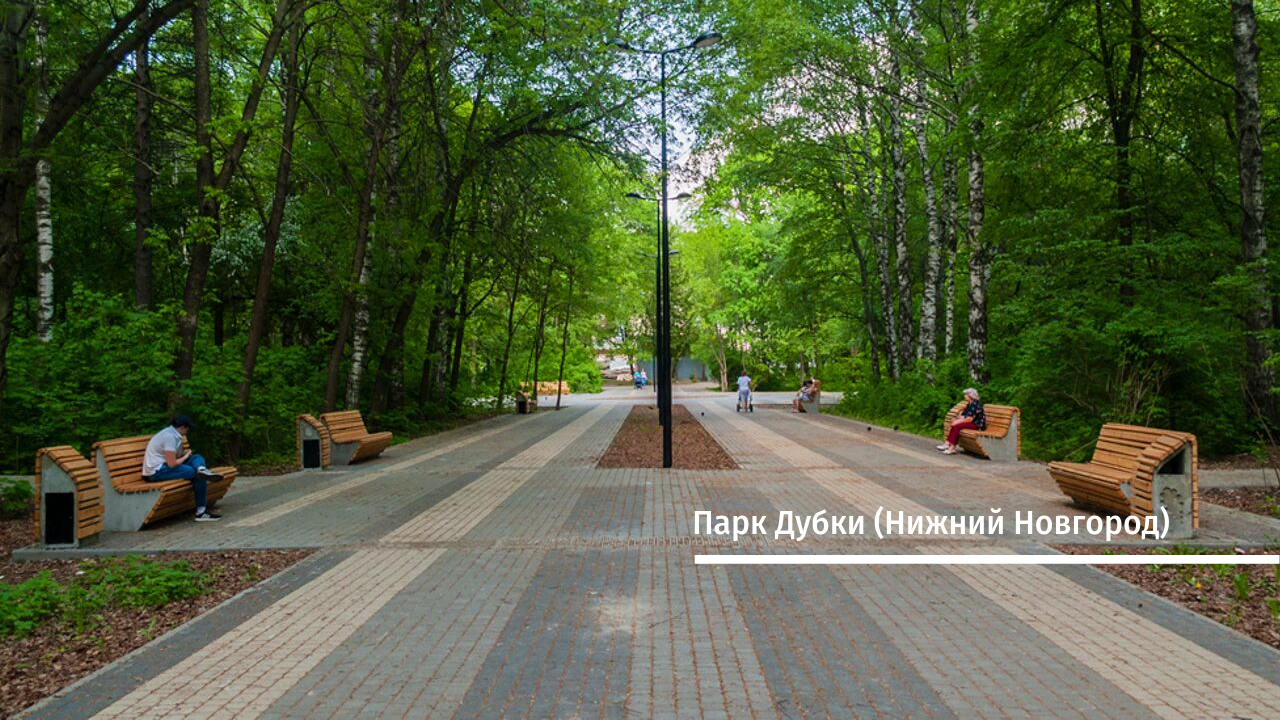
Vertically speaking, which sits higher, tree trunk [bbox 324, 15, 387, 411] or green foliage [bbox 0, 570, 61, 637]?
tree trunk [bbox 324, 15, 387, 411]

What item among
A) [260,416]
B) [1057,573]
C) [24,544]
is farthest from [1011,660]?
[260,416]

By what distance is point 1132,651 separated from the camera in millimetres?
4438

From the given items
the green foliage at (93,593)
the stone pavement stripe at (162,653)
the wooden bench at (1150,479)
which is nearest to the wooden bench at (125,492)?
the green foliage at (93,593)

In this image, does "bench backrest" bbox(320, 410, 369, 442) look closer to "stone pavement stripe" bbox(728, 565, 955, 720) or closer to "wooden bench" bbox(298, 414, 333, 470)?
"wooden bench" bbox(298, 414, 333, 470)

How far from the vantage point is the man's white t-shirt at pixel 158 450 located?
8234 millimetres

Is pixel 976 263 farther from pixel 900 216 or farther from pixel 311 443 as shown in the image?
pixel 311 443

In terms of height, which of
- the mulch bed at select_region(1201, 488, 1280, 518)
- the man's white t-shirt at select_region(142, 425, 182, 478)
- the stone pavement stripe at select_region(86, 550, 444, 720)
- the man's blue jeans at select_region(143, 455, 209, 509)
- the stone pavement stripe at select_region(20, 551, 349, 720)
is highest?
the man's white t-shirt at select_region(142, 425, 182, 478)

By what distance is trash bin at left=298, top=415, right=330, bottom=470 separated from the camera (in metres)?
13.3

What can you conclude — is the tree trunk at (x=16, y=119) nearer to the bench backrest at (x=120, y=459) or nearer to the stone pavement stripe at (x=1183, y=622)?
the bench backrest at (x=120, y=459)

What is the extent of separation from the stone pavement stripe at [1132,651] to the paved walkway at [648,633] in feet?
0.05

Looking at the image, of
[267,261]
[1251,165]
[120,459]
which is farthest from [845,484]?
[267,261]

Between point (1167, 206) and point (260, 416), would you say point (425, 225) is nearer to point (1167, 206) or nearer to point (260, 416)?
point (260, 416)

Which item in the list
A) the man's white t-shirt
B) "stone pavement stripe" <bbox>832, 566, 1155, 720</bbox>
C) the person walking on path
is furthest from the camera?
the person walking on path

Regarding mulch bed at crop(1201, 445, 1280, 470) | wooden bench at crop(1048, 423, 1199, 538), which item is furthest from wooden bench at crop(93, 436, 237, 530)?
mulch bed at crop(1201, 445, 1280, 470)
